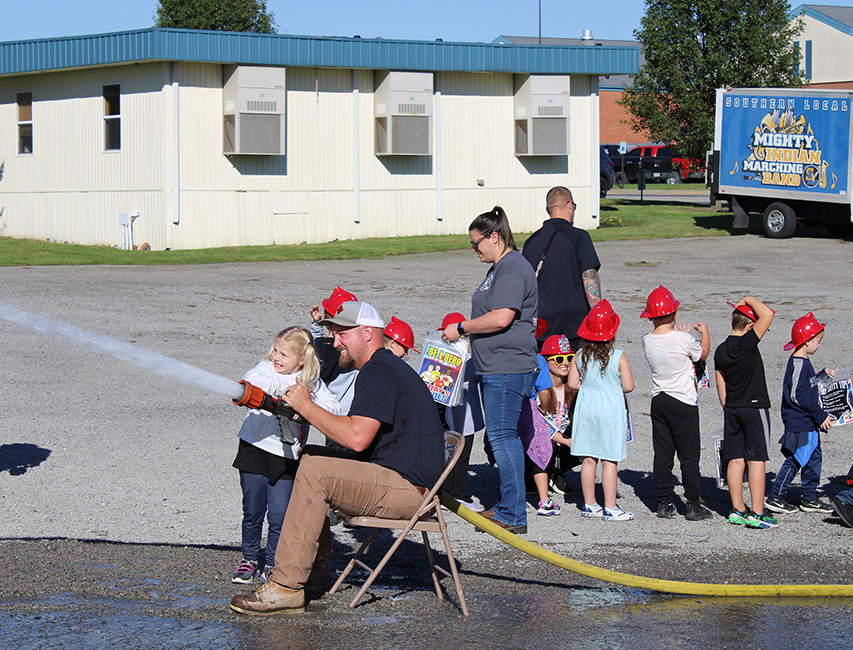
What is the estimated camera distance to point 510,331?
6.59 m

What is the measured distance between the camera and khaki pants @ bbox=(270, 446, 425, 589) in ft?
16.9

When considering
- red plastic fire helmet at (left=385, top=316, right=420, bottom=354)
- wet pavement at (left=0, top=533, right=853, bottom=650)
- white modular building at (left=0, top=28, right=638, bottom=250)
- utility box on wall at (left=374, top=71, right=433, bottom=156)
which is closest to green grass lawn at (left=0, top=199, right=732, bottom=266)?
white modular building at (left=0, top=28, right=638, bottom=250)

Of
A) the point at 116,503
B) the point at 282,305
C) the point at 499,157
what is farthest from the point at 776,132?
the point at 116,503

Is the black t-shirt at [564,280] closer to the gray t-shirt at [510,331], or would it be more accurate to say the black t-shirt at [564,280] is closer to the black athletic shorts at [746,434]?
the gray t-shirt at [510,331]

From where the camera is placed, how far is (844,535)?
6.75 meters

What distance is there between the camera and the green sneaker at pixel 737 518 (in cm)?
694

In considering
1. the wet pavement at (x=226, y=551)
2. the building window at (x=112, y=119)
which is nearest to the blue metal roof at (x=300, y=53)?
the building window at (x=112, y=119)

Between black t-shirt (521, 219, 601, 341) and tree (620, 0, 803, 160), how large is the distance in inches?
1121

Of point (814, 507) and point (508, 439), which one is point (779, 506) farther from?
point (508, 439)

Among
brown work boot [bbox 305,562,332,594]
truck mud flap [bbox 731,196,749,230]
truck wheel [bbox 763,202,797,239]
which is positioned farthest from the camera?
truck mud flap [bbox 731,196,749,230]

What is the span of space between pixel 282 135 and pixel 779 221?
12042mm

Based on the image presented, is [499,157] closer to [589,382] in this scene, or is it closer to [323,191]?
[323,191]

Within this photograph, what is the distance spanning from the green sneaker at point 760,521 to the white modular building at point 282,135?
19219 millimetres

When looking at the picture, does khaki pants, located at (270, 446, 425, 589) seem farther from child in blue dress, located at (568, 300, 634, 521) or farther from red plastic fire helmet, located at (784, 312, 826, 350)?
red plastic fire helmet, located at (784, 312, 826, 350)
